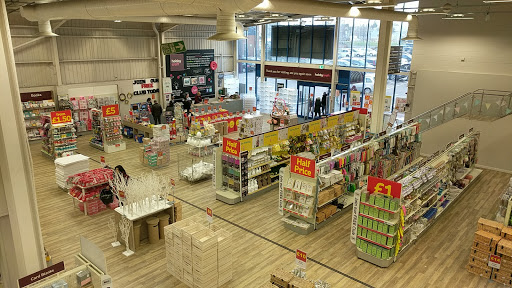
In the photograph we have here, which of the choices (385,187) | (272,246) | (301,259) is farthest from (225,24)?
(272,246)

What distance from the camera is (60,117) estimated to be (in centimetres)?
1295

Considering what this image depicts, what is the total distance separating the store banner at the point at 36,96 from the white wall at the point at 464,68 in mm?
15603

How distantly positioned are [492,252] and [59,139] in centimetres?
1323

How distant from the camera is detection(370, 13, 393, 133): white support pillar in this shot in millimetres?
14133

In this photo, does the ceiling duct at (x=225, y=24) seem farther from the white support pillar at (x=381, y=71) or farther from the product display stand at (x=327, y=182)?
the white support pillar at (x=381, y=71)

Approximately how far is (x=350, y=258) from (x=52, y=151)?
11.2 m

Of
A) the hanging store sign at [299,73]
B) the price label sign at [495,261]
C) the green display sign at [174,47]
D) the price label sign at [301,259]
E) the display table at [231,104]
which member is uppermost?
the green display sign at [174,47]

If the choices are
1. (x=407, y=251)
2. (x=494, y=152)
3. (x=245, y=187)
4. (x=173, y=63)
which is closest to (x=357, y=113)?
(x=494, y=152)

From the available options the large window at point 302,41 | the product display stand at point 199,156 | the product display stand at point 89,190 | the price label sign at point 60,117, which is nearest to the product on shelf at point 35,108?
the price label sign at point 60,117

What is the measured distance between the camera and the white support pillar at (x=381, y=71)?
1413 cm

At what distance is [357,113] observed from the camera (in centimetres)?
1411

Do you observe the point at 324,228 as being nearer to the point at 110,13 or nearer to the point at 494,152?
the point at 110,13

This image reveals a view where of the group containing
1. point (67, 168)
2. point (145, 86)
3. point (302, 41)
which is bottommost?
point (67, 168)

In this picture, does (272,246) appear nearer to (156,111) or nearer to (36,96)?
(156,111)
